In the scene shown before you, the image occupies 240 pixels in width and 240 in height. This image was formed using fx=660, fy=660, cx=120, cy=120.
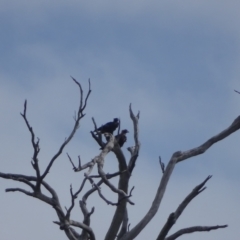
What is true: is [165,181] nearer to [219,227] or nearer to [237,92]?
[219,227]

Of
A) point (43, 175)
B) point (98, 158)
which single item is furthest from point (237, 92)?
point (43, 175)

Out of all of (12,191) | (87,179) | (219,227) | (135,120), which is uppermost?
(135,120)

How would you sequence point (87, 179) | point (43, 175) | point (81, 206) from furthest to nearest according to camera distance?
point (81, 206) < point (43, 175) < point (87, 179)

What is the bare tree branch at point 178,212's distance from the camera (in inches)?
320

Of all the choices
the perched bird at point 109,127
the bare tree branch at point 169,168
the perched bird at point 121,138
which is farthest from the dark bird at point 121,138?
the bare tree branch at point 169,168

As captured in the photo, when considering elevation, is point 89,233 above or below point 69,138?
below

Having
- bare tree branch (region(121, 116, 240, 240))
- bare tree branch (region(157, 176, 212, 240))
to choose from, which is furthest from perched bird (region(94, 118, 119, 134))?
bare tree branch (region(157, 176, 212, 240))

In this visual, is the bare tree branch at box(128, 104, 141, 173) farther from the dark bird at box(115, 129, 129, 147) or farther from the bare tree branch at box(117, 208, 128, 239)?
the bare tree branch at box(117, 208, 128, 239)

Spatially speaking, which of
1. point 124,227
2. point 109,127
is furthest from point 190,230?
point 109,127

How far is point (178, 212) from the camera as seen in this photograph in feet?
27.1

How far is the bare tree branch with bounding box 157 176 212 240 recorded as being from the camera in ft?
26.6

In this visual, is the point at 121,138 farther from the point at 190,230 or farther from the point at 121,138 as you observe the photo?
the point at 190,230

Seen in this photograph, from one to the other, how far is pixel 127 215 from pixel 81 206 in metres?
0.83

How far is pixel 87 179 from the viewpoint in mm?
7641
